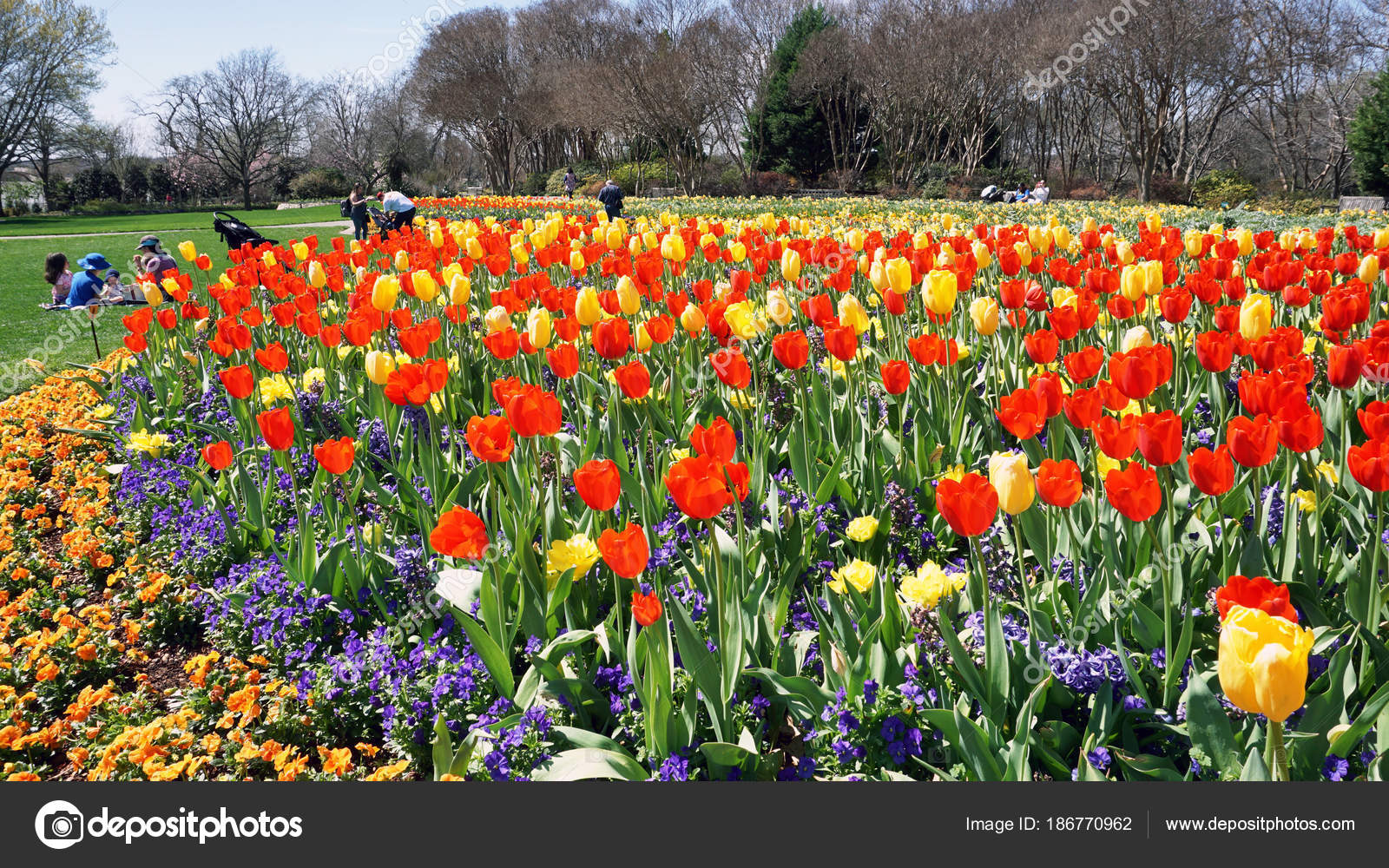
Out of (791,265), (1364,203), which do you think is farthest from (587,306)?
(1364,203)

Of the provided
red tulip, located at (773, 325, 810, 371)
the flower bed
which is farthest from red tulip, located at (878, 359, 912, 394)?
red tulip, located at (773, 325, 810, 371)

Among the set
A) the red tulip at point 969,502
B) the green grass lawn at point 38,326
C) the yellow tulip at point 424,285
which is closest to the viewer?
the red tulip at point 969,502

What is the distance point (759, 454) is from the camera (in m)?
2.96

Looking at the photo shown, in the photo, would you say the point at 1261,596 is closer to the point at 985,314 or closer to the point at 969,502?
the point at 969,502

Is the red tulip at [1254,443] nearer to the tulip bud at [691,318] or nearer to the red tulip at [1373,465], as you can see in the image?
the red tulip at [1373,465]

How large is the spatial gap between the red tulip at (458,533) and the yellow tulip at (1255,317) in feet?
7.87

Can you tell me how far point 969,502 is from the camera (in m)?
1.70

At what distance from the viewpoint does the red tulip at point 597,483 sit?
1.92m

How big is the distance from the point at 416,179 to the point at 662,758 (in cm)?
5987

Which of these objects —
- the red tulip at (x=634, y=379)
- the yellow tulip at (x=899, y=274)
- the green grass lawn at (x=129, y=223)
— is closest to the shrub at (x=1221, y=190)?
the yellow tulip at (x=899, y=274)

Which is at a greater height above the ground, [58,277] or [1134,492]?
[58,277]

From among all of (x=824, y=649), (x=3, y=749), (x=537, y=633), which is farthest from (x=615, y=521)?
(x=3, y=749)

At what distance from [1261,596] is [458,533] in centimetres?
151

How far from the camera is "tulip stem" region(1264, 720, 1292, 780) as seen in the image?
1311 mm
